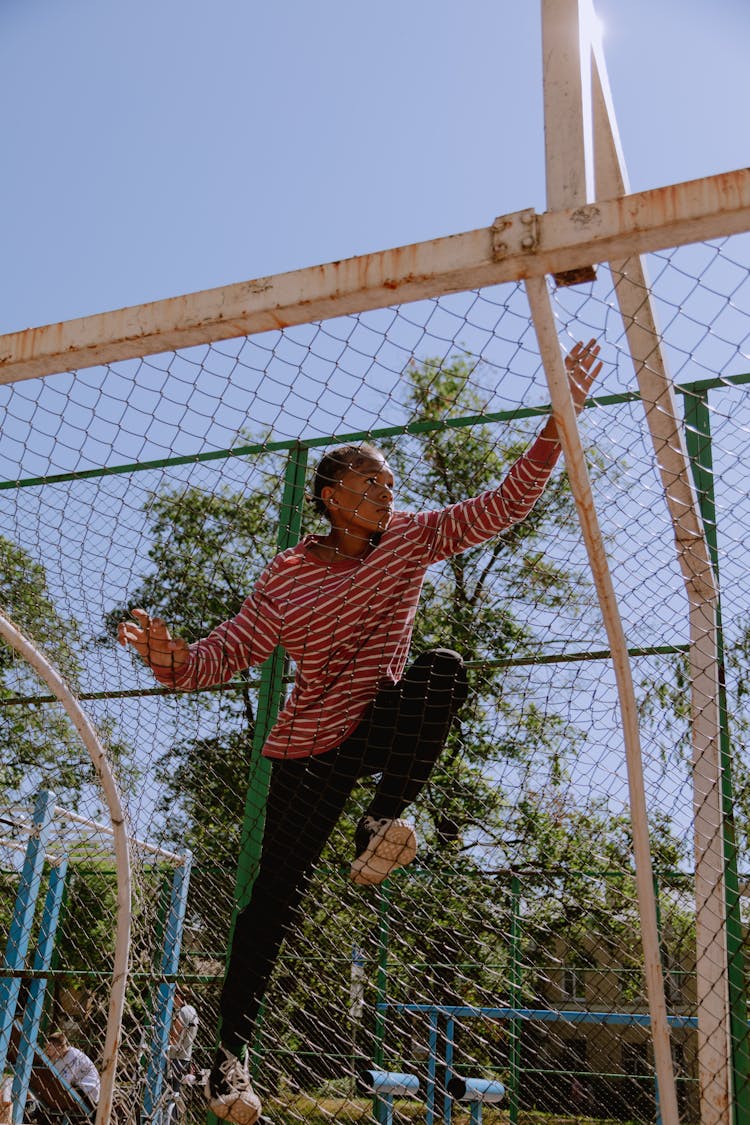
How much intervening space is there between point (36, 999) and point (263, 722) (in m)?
3.24

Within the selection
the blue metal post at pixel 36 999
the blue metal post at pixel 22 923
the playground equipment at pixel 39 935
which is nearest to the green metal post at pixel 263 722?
the playground equipment at pixel 39 935

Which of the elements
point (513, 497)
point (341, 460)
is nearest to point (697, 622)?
point (513, 497)

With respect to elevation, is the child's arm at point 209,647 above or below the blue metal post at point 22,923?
above

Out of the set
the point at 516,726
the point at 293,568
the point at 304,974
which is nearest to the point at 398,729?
the point at 293,568

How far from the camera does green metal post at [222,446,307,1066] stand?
3146 millimetres

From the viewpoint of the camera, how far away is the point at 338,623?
2.79 metres

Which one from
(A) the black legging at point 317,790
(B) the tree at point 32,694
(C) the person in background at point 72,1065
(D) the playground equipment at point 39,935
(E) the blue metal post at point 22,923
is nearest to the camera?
(A) the black legging at point 317,790

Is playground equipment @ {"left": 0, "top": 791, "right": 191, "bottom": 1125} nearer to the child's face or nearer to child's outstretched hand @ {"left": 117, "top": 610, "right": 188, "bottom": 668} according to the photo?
child's outstretched hand @ {"left": 117, "top": 610, "right": 188, "bottom": 668}

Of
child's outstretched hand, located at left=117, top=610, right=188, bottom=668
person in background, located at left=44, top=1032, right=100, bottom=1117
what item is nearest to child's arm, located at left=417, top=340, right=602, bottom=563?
child's outstretched hand, located at left=117, top=610, right=188, bottom=668

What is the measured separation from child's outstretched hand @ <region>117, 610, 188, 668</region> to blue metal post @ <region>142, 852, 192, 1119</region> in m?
0.71

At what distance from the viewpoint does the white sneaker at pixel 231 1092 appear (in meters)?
2.53

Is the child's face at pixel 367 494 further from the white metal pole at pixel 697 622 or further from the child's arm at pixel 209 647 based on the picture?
the white metal pole at pixel 697 622

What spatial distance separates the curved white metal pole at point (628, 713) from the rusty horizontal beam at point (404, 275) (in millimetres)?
224

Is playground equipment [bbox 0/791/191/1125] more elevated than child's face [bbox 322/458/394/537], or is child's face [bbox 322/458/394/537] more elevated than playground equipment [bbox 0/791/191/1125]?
child's face [bbox 322/458/394/537]
